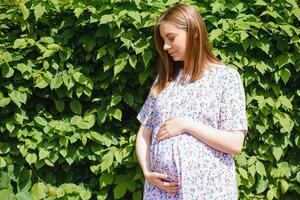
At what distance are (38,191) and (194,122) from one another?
1244 mm

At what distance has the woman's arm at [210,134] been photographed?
2.36 metres

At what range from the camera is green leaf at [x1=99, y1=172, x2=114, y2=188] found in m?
3.16

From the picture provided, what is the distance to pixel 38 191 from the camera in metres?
3.16

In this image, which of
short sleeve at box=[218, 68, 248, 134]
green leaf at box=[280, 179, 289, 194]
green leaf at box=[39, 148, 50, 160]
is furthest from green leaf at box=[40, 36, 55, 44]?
green leaf at box=[280, 179, 289, 194]

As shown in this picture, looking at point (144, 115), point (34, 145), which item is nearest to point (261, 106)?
point (144, 115)

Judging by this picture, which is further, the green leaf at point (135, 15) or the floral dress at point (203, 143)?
the green leaf at point (135, 15)

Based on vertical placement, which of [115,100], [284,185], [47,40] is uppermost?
[47,40]

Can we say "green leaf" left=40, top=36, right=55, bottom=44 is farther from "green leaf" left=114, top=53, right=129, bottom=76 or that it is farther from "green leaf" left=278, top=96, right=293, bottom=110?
"green leaf" left=278, top=96, right=293, bottom=110

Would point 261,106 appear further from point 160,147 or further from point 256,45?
point 160,147

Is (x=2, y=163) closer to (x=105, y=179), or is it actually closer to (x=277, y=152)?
(x=105, y=179)

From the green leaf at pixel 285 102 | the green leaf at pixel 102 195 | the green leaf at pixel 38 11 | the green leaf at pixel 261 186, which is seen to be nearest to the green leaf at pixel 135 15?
the green leaf at pixel 38 11

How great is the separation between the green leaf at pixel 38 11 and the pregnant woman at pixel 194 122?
2.65 feet

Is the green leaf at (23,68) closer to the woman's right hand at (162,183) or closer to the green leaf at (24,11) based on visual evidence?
the green leaf at (24,11)

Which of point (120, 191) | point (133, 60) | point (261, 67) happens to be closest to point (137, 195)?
point (120, 191)
